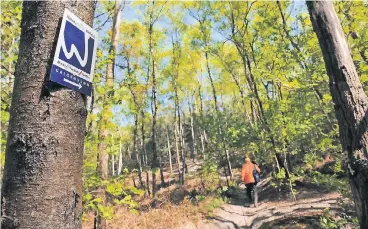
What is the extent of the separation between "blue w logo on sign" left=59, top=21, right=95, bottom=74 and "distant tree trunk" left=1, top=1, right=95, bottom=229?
0.04m

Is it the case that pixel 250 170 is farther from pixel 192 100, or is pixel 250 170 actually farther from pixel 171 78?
pixel 192 100

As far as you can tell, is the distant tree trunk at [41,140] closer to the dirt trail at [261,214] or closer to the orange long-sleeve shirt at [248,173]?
the dirt trail at [261,214]

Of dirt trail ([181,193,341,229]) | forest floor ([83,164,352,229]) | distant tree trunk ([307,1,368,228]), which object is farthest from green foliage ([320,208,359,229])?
dirt trail ([181,193,341,229])

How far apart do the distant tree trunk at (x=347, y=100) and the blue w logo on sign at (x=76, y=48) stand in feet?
9.85

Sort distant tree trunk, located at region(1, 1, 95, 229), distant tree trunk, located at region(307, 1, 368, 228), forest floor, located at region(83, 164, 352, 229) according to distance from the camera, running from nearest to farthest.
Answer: distant tree trunk, located at region(1, 1, 95, 229)
distant tree trunk, located at region(307, 1, 368, 228)
forest floor, located at region(83, 164, 352, 229)

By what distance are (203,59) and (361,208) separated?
82.1 feet

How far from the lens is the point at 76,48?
1.08m

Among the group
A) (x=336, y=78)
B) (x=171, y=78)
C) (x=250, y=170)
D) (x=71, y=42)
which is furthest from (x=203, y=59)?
(x=71, y=42)

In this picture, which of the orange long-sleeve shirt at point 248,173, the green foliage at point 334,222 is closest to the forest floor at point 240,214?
the orange long-sleeve shirt at point 248,173

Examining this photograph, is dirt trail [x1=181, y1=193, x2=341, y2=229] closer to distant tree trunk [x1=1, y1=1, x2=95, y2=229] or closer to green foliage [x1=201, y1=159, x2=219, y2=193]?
green foliage [x1=201, y1=159, x2=219, y2=193]

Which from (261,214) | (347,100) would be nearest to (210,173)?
(261,214)

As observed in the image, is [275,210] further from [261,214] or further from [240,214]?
[240,214]

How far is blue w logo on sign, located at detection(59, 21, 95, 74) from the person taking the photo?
1017mm

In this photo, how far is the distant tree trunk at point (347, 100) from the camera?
3043 millimetres
